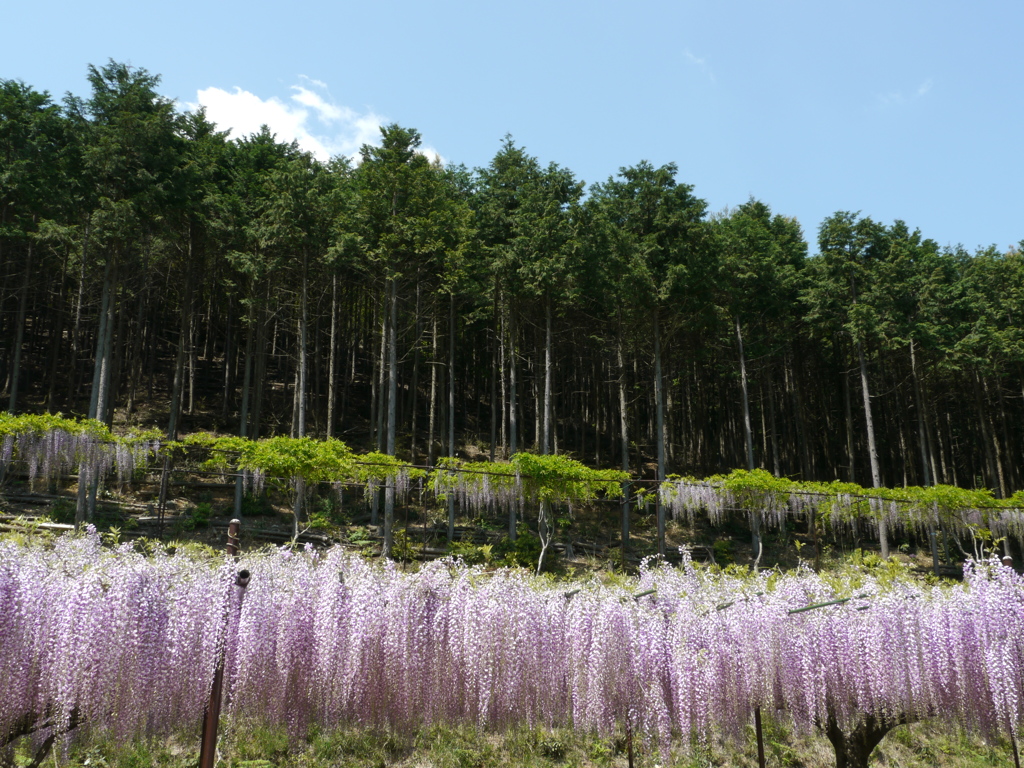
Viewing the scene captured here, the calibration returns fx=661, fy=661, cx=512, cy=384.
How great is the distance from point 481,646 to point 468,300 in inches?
592

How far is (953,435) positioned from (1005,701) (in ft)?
88.5

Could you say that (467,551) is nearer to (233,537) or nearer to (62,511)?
(62,511)

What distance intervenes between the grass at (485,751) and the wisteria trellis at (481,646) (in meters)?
0.68

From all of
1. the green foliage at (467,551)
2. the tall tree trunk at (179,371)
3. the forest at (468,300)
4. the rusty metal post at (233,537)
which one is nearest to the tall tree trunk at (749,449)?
the forest at (468,300)

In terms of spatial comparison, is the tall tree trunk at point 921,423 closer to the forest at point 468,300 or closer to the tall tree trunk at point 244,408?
the forest at point 468,300

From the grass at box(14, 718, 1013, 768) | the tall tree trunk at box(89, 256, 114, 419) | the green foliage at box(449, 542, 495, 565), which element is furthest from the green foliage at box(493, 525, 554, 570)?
the tall tree trunk at box(89, 256, 114, 419)

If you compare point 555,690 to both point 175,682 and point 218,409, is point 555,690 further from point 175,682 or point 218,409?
point 218,409

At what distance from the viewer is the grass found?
751cm

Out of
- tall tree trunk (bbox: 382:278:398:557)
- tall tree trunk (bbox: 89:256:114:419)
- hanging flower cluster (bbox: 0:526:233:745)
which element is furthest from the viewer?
tall tree trunk (bbox: 89:256:114:419)

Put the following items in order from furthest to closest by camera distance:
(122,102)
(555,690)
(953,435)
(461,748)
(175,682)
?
(953,435), (122,102), (461,748), (555,690), (175,682)

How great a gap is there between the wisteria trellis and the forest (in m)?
10.0

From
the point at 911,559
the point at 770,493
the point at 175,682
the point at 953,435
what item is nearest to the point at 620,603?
the point at 175,682

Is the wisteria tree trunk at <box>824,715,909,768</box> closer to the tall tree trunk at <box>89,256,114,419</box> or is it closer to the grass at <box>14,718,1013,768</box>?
the grass at <box>14,718,1013,768</box>

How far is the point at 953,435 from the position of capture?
101 feet
